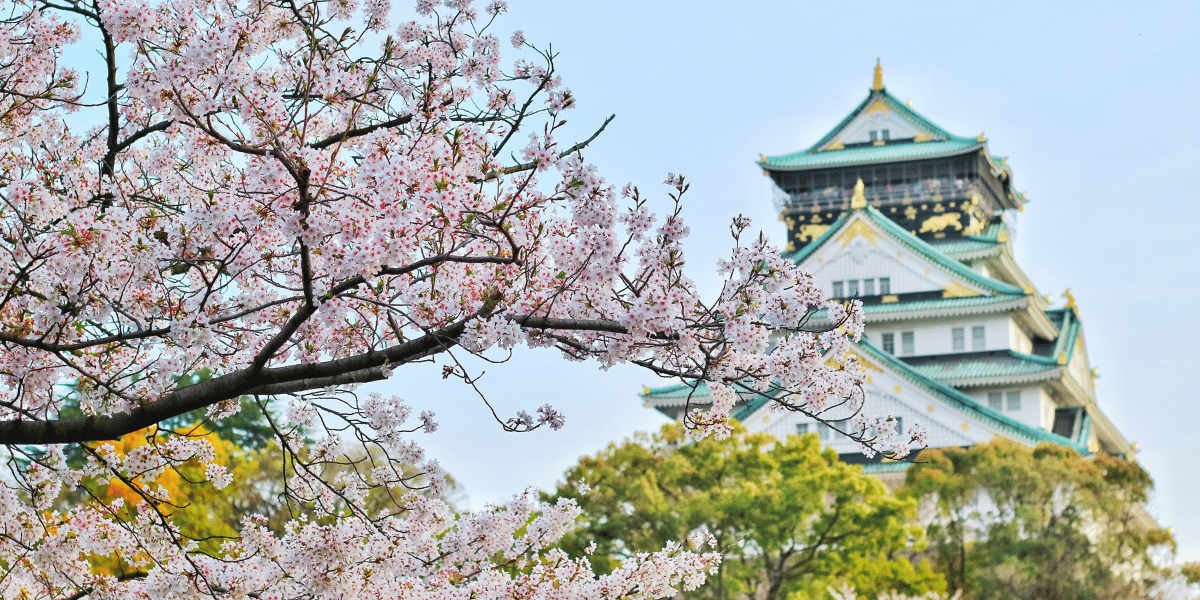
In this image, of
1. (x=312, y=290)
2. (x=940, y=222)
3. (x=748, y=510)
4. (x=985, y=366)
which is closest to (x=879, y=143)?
(x=940, y=222)

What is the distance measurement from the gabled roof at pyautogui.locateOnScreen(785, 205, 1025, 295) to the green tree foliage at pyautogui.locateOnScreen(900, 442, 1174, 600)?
32.6 ft

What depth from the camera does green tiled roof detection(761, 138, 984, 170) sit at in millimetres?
42406

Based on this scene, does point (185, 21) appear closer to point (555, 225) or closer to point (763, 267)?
point (555, 225)

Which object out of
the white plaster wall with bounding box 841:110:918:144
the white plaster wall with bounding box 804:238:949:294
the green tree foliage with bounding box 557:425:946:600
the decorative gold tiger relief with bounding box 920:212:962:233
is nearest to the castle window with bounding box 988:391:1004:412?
the white plaster wall with bounding box 804:238:949:294

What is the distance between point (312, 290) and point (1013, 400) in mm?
36284

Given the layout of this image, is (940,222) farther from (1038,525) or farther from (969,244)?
(1038,525)

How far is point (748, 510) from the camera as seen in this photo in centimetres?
2106

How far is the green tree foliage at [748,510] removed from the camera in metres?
21.1

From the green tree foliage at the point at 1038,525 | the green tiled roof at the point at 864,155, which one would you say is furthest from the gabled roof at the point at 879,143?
the green tree foliage at the point at 1038,525

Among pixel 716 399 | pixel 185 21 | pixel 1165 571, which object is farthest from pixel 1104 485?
pixel 185 21

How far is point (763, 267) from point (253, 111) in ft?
6.99

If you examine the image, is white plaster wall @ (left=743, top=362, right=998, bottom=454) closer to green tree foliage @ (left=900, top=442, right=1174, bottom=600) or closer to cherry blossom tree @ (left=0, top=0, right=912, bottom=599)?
green tree foliage @ (left=900, top=442, right=1174, bottom=600)

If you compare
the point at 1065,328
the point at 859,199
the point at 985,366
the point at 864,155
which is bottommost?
the point at 985,366

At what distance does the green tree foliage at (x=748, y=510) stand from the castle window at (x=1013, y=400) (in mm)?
16522
